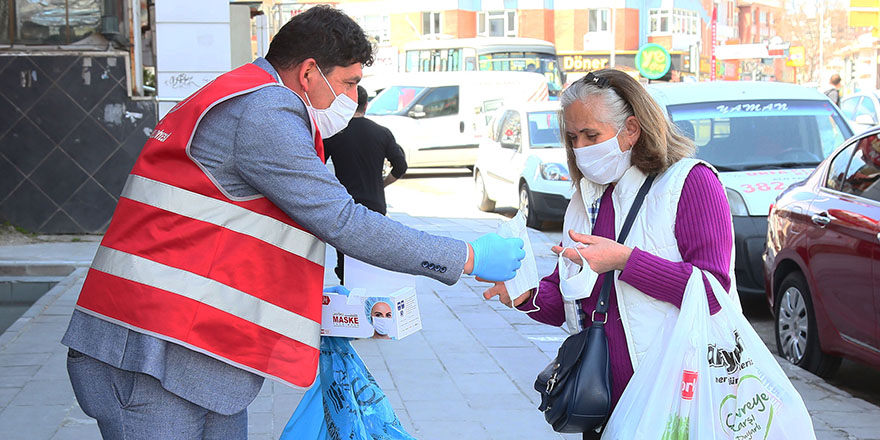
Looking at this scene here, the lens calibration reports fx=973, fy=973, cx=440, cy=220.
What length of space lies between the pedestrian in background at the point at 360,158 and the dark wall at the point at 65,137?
4233 mm

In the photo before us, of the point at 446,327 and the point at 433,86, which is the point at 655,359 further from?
the point at 433,86

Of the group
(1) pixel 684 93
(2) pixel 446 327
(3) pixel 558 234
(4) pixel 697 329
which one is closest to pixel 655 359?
(4) pixel 697 329

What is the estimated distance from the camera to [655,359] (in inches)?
103

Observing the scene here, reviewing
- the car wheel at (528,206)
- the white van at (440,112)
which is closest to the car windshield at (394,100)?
the white van at (440,112)

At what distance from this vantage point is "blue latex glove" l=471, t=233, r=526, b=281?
260 centimetres

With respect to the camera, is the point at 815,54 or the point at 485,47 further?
the point at 815,54

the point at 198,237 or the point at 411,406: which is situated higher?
the point at 198,237

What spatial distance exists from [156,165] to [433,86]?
18836mm

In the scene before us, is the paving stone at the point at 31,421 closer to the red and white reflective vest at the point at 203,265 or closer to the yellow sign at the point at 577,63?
the red and white reflective vest at the point at 203,265

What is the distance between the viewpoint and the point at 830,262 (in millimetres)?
5805

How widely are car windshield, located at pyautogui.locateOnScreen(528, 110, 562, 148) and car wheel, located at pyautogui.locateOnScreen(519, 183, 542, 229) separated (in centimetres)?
67

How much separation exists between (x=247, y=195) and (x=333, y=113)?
0.50 meters

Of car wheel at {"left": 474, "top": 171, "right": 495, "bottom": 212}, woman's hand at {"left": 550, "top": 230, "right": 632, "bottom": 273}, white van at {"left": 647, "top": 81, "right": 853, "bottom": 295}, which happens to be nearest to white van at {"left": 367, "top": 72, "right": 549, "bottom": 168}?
car wheel at {"left": 474, "top": 171, "right": 495, "bottom": 212}

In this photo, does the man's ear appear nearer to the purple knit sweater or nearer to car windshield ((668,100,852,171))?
the purple knit sweater
